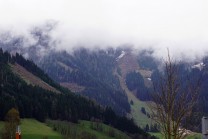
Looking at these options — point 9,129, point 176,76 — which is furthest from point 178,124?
point 9,129

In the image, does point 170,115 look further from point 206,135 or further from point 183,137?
point 206,135

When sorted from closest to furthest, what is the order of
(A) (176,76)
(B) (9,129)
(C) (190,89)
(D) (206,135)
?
(D) (206,135) → (C) (190,89) → (A) (176,76) → (B) (9,129)

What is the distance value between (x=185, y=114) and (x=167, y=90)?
5.75ft

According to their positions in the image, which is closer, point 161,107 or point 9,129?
point 161,107

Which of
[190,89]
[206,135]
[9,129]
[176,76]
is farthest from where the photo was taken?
[9,129]

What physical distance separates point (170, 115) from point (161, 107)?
0.75 m

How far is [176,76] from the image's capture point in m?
28.3

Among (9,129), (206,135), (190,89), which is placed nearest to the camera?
(206,135)

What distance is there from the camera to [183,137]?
2723cm

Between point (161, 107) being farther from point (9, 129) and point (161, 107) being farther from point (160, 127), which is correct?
point (9, 129)

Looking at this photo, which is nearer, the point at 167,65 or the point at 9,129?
the point at 167,65

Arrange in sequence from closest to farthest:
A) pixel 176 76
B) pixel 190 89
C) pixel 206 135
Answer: pixel 206 135
pixel 190 89
pixel 176 76

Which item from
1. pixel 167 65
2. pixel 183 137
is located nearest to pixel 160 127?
pixel 183 137

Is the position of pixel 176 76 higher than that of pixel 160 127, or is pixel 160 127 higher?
pixel 176 76
